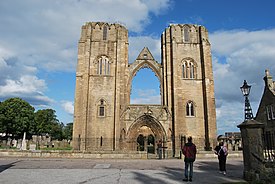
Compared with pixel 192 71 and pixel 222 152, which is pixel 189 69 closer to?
pixel 192 71

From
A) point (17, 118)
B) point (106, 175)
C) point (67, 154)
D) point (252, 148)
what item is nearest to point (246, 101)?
point (252, 148)

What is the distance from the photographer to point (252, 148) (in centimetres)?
855

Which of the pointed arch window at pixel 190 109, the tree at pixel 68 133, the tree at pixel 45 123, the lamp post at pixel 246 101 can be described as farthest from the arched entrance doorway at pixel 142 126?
the tree at pixel 68 133

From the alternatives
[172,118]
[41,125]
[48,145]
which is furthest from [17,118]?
[172,118]

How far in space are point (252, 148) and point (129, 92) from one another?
23138mm

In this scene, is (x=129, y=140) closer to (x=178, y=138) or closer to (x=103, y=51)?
(x=178, y=138)

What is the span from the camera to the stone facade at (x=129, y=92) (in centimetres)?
2816

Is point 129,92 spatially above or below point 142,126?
above

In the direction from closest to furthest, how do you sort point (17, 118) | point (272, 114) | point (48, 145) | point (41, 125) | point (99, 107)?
point (272, 114) → point (99, 107) → point (48, 145) → point (17, 118) → point (41, 125)

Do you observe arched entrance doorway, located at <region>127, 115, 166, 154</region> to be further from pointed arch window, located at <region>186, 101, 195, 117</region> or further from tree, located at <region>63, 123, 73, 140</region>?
tree, located at <region>63, 123, 73, 140</region>

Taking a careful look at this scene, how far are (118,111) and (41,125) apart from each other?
1556 inches

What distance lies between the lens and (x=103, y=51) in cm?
3145

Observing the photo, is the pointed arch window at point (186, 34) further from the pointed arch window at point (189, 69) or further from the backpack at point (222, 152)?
the backpack at point (222, 152)

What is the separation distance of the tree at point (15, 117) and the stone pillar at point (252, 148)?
158 feet
